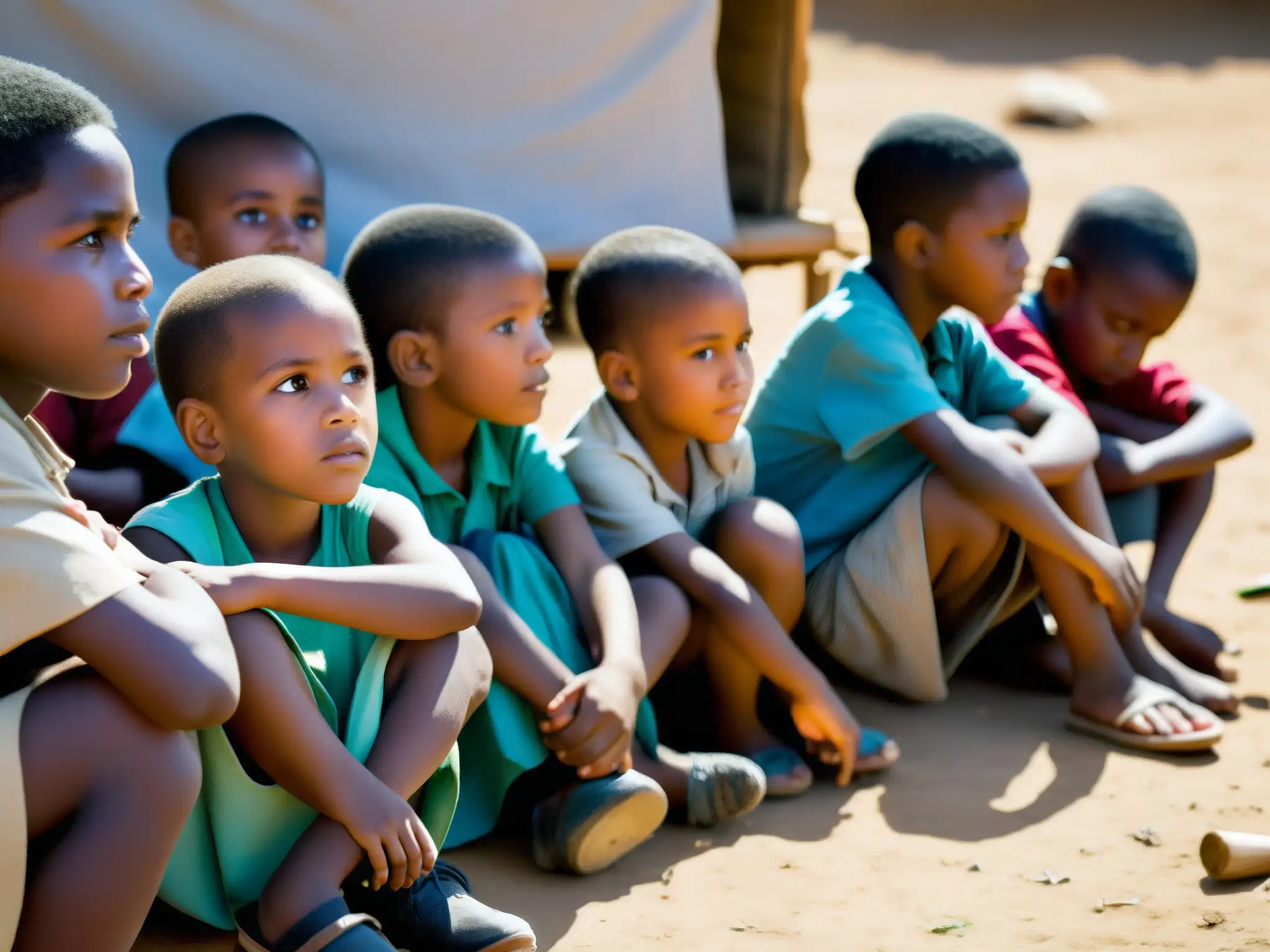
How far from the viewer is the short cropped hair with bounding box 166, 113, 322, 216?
3.27 m

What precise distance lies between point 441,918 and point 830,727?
0.94m

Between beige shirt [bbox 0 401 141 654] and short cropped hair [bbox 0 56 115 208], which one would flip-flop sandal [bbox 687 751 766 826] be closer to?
beige shirt [bbox 0 401 141 654]

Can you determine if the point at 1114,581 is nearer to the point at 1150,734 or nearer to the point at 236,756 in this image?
the point at 1150,734

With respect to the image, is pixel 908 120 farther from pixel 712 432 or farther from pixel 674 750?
pixel 674 750

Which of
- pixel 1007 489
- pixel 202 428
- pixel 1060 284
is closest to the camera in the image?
pixel 202 428

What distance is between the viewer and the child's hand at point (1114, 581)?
3.03 meters

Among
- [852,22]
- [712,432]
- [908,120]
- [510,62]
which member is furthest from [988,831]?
[852,22]

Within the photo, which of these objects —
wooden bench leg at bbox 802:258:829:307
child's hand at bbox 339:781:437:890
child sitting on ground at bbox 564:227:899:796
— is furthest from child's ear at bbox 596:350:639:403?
wooden bench leg at bbox 802:258:829:307

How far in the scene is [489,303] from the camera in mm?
2674

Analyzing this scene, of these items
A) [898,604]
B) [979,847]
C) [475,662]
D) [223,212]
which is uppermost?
[223,212]

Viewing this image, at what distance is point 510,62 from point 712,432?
168 cm

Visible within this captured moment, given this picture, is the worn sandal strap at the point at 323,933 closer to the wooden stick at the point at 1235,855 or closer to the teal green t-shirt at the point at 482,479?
the teal green t-shirt at the point at 482,479

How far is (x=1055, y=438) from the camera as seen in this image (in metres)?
3.15

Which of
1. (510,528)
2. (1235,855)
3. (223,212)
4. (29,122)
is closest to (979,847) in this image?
(1235,855)
